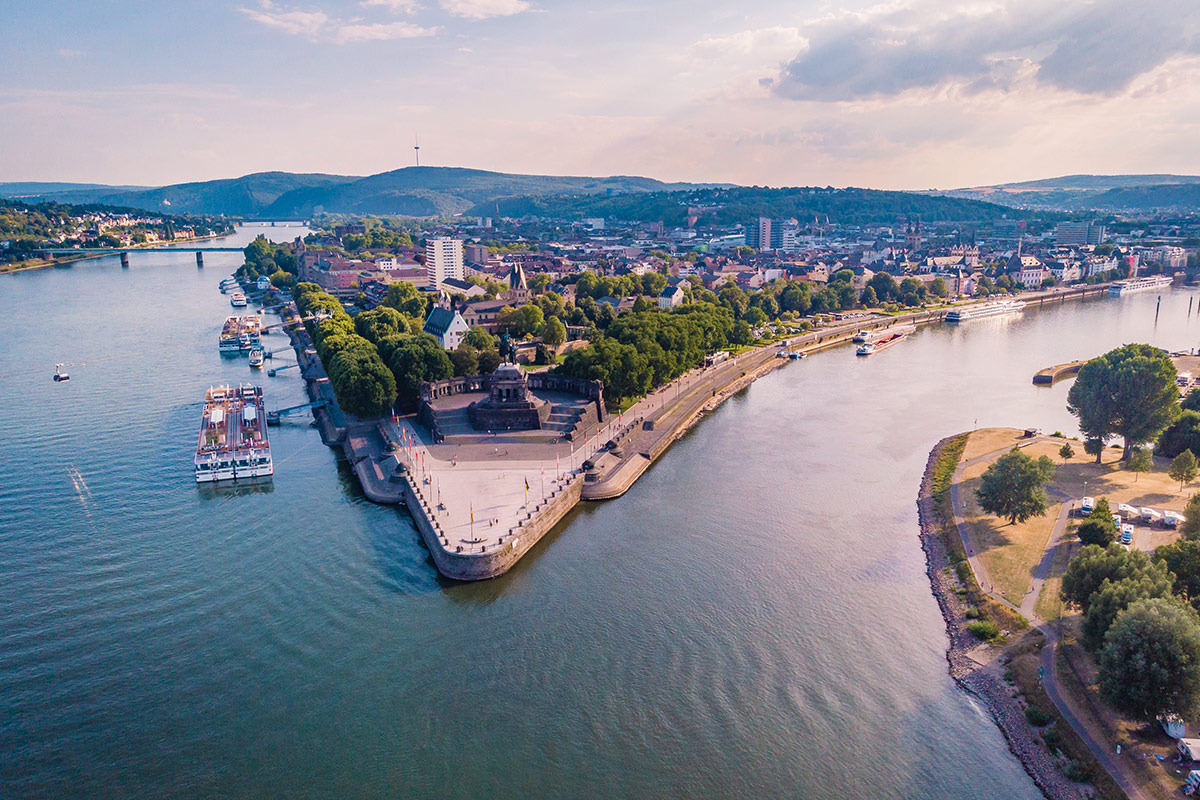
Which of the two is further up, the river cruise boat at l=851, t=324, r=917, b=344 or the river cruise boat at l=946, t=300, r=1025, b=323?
the river cruise boat at l=946, t=300, r=1025, b=323

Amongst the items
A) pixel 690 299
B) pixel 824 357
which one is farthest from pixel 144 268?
pixel 824 357

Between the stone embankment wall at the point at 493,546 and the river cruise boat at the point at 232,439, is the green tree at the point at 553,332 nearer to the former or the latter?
the river cruise boat at the point at 232,439

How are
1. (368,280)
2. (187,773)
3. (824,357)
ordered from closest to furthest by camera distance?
(187,773) < (824,357) < (368,280)

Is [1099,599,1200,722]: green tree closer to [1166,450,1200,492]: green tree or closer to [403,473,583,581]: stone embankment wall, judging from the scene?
[1166,450,1200,492]: green tree

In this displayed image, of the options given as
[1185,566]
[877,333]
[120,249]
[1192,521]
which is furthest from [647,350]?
[120,249]

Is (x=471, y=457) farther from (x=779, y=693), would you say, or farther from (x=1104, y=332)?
(x=1104, y=332)

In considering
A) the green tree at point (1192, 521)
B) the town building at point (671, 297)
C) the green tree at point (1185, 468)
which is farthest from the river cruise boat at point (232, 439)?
the town building at point (671, 297)

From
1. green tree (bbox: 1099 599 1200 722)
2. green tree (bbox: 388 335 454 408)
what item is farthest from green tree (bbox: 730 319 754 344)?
green tree (bbox: 1099 599 1200 722)
